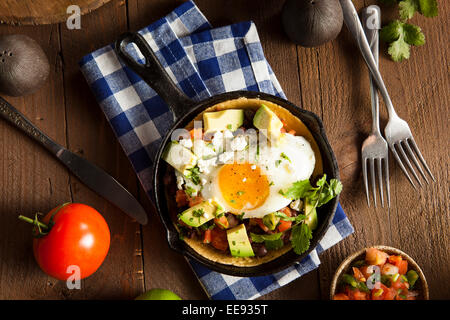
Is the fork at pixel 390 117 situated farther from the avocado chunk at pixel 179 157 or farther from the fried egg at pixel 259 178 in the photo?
the avocado chunk at pixel 179 157

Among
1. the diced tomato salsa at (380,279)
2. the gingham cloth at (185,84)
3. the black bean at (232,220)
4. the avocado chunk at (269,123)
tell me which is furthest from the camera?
the gingham cloth at (185,84)

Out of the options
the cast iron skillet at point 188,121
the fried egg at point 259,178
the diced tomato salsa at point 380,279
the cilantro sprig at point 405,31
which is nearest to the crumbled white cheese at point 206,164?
the fried egg at point 259,178

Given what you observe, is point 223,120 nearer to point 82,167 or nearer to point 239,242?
point 239,242

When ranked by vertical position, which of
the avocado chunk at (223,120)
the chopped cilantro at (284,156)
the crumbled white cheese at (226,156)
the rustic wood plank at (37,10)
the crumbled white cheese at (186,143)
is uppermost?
the rustic wood plank at (37,10)

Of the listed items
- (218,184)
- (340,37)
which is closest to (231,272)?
(218,184)

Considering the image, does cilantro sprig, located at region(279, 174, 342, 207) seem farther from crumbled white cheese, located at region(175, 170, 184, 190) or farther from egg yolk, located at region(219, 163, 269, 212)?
crumbled white cheese, located at region(175, 170, 184, 190)

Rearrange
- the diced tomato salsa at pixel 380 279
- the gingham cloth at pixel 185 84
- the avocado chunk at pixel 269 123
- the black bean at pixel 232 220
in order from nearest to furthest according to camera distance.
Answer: the avocado chunk at pixel 269 123 → the black bean at pixel 232 220 → the diced tomato salsa at pixel 380 279 → the gingham cloth at pixel 185 84

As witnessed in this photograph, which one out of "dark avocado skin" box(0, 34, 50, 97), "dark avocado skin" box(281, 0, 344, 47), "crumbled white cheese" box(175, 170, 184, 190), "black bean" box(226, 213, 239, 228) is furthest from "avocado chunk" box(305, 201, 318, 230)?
"dark avocado skin" box(0, 34, 50, 97)
